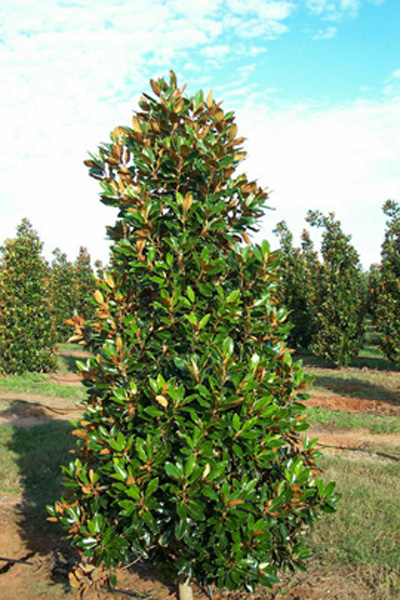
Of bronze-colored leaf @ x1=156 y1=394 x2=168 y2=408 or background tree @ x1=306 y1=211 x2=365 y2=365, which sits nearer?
bronze-colored leaf @ x1=156 y1=394 x2=168 y2=408

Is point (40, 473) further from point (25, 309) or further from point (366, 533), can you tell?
point (25, 309)

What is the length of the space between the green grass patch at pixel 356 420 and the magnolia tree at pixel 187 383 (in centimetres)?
691

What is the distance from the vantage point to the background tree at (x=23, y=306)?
15.1m

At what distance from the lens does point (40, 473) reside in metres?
6.55

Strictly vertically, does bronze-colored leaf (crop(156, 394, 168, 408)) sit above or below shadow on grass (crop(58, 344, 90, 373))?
above

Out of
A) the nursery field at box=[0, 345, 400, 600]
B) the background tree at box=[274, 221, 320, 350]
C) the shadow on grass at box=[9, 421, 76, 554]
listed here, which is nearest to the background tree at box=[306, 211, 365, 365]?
the background tree at box=[274, 221, 320, 350]

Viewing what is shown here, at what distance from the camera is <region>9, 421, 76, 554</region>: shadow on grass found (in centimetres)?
499

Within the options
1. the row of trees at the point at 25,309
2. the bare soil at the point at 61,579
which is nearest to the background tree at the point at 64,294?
the row of trees at the point at 25,309

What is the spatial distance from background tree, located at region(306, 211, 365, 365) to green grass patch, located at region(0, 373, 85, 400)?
859 centimetres

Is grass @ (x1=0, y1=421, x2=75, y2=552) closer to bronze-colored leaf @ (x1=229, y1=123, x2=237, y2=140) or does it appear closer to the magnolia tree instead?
the magnolia tree

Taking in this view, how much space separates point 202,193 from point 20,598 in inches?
134

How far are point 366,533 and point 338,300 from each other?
12933 mm

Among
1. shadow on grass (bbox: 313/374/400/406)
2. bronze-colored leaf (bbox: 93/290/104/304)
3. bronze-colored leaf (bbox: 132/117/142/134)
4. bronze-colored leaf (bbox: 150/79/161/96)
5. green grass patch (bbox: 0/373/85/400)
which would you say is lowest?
green grass patch (bbox: 0/373/85/400)

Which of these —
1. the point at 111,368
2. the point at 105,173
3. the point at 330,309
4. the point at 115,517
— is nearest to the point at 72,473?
the point at 115,517
